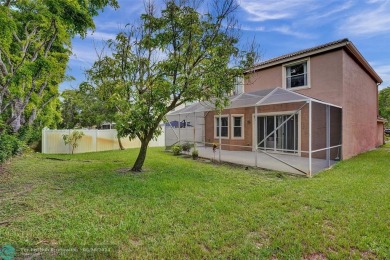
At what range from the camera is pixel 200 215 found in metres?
4.58

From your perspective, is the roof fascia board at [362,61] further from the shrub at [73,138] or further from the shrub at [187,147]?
the shrub at [73,138]

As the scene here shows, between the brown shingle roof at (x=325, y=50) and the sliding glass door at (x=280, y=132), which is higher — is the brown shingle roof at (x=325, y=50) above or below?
above

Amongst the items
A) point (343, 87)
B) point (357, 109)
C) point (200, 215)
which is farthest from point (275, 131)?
point (200, 215)

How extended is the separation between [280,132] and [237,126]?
314cm

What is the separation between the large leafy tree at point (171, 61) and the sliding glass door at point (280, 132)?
6433mm

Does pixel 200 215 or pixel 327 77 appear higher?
pixel 327 77

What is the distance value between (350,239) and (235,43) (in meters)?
7.17

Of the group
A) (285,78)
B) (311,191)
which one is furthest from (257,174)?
(285,78)

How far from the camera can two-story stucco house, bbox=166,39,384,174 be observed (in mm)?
11477

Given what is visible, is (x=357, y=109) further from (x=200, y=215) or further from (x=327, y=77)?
(x=200, y=215)

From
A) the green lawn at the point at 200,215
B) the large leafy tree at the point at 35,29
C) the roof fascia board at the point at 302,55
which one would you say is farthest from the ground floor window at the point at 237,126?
the large leafy tree at the point at 35,29

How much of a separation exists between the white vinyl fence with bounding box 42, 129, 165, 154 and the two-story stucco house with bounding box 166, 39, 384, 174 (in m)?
8.82

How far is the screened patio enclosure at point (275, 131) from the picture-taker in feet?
32.0

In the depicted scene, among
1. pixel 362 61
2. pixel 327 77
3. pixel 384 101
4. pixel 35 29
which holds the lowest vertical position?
pixel 327 77
